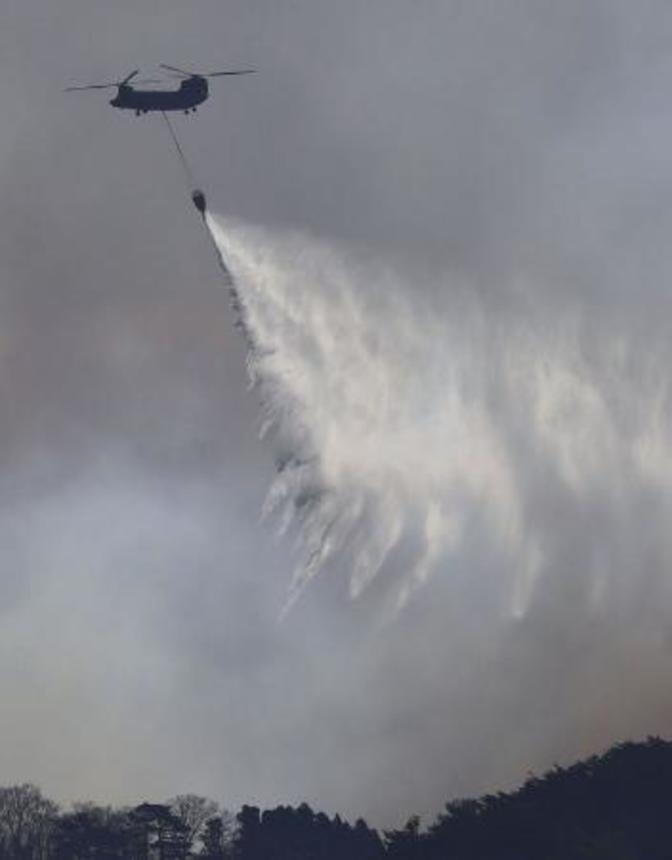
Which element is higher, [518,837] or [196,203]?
[196,203]

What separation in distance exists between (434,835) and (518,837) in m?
9.37

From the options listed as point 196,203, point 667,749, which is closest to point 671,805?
point 667,749

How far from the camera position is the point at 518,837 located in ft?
617

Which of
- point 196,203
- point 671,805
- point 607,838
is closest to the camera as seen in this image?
point 607,838

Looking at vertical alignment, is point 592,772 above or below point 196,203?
below

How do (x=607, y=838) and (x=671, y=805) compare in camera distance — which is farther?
(x=671, y=805)

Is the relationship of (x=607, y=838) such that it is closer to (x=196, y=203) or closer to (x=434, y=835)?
(x=434, y=835)

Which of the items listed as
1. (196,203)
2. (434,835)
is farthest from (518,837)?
(196,203)

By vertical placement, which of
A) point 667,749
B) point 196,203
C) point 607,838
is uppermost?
point 196,203

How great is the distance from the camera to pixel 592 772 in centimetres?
19975

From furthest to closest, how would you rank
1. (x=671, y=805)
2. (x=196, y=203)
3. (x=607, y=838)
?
1. (x=196, y=203)
2. (x=671, y=805)
3. (x=607, y=838)

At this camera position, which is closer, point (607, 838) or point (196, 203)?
point (607, 838)

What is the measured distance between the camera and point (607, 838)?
174625mm

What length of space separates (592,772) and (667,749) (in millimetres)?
7814
